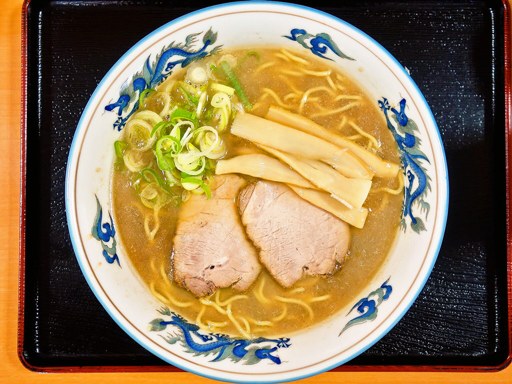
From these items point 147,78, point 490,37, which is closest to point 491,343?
point 490,37

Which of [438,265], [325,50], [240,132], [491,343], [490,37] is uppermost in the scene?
[325,50]

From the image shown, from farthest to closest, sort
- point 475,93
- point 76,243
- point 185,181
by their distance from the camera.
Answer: point 475,93
point 185,181
point 76,243

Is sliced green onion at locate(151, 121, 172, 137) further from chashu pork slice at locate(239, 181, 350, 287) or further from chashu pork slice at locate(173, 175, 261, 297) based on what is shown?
chashu pork slice at locate(239, 181, 350, 287)

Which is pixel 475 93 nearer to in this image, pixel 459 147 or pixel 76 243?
pixel 459 147

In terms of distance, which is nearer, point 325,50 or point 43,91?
point 325,50

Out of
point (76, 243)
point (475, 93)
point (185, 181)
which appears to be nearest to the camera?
point (76, 243)

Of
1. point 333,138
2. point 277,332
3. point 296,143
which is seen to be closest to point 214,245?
point 277,332

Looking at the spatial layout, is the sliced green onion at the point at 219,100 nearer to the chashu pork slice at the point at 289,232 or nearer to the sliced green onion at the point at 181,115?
the sliced green onion at the point at 181,115

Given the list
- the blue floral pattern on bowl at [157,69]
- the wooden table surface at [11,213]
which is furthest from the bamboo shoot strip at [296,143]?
the wooden table surface at [11,213]

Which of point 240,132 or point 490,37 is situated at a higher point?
point 240,132
